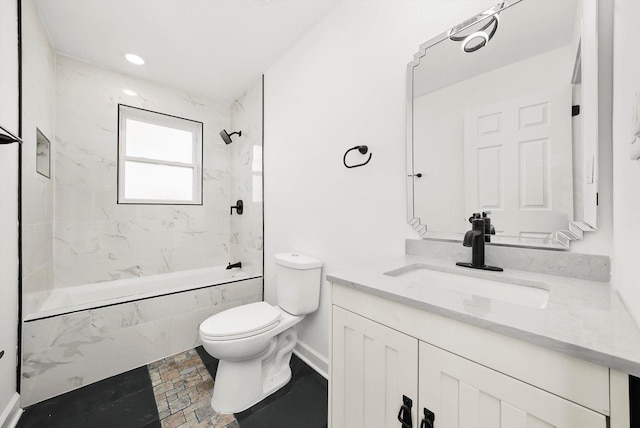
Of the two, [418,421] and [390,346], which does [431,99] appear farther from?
[418,421]

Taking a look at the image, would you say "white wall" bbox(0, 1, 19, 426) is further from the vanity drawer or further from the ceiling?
the vanity drawer

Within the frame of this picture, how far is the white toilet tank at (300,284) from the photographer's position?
5.65 ft

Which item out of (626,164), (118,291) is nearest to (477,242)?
(626,164)

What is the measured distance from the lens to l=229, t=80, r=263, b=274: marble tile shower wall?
2.53 m

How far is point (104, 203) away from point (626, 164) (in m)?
3.31

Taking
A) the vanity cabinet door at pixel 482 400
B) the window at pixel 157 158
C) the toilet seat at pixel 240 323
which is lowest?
the toilet seat at pixel 240 323

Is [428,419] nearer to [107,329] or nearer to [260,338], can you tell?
[260,338]

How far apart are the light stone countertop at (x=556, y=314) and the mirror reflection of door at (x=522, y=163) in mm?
227

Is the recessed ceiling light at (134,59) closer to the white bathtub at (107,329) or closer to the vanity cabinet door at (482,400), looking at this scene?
the white bathtub at (107,329)

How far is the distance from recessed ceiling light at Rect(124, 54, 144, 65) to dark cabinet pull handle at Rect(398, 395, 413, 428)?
2996 millimetres

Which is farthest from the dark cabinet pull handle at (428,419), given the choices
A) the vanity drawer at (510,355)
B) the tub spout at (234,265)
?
the tub spout at (234,265)

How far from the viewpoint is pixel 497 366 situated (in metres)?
0.56

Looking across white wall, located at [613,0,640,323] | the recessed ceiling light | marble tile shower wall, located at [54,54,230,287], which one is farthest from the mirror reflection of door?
marble tile shower wall, located at [54,54,230,287]

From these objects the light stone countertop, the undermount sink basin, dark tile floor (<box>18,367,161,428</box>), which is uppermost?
the light stone countertop
